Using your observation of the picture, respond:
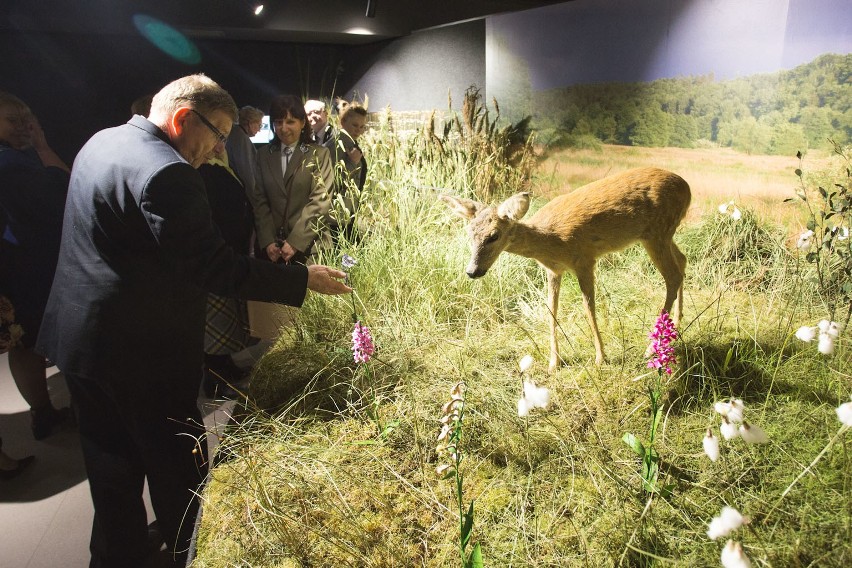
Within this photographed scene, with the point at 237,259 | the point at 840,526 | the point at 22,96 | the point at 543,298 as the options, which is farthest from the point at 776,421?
the point at 22,96

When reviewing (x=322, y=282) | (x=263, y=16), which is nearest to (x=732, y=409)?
(x=322, y=282)

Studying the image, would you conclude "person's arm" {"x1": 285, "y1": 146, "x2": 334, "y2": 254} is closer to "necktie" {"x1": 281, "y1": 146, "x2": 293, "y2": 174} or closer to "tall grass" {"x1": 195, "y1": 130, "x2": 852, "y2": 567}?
"necktie" {"x1": 281, "y1": 146, "x2": 293, "y2": 174}

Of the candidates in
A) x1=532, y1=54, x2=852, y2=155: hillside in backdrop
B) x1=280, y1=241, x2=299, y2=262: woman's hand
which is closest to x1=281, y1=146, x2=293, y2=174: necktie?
x1=280, y1=241, x2=299, y2=262: woman's hand

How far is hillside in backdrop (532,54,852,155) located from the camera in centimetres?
284

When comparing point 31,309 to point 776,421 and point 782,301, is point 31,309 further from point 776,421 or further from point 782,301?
point 782,301

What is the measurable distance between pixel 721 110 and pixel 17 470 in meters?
4.66

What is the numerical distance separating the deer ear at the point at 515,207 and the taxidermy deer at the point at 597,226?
10 centimetres

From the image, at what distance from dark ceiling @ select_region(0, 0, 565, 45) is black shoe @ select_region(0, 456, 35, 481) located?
10.8 feet

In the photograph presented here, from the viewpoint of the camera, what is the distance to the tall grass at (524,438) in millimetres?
1410

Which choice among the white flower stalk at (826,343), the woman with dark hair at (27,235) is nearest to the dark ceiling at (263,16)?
the woman with dark hair at (27,235)

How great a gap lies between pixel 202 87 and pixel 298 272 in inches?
27.9

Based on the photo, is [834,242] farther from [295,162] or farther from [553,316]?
[295,162]

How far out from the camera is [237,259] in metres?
1.78

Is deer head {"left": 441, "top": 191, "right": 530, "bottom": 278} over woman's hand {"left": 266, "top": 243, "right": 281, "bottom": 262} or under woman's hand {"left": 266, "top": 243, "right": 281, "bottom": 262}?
over
